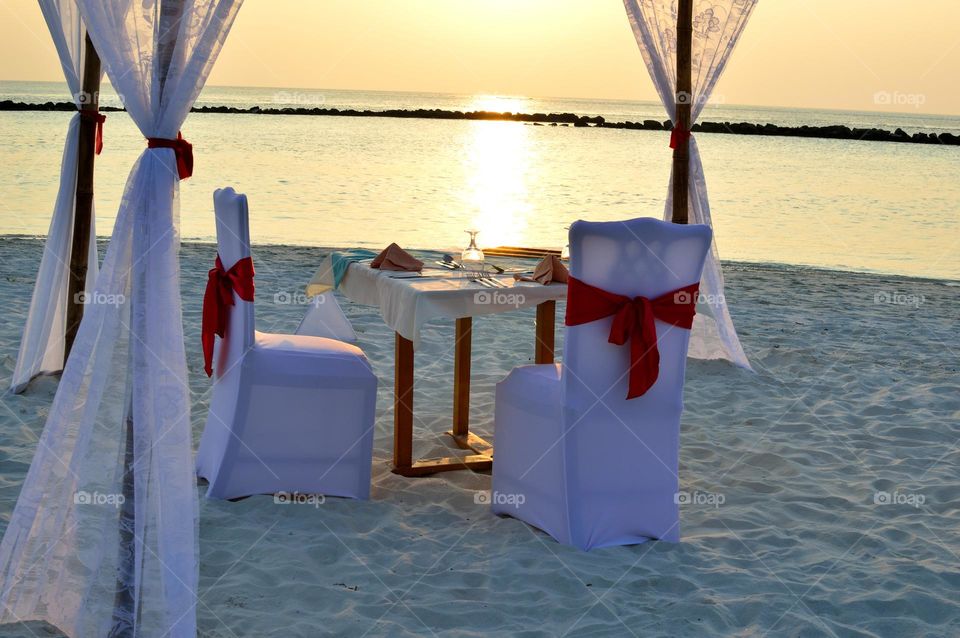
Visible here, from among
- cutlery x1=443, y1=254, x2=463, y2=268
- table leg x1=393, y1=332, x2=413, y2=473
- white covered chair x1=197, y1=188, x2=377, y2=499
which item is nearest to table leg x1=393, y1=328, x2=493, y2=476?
table leg x1=393, y1=332, x2=413, y2=473

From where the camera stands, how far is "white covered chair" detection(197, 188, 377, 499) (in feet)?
10.6

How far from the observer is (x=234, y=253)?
3240mm

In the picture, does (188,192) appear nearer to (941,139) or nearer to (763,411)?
(763,411)

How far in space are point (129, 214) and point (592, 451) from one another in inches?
58.6

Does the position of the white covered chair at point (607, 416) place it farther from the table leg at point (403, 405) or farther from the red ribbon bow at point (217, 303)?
the red ribbon bow at point (217, 303)

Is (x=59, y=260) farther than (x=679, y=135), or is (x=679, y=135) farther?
(x=679, y=135)

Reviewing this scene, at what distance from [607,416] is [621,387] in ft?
0.32

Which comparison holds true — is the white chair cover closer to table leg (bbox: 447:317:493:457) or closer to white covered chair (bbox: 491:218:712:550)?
table leg (bbox: 447:317:493:457)

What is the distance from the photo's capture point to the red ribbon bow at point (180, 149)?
2.31m

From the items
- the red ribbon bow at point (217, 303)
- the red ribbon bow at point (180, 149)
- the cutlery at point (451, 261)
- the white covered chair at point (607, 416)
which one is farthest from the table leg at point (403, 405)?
the red ribbon bow at point (180, 149)

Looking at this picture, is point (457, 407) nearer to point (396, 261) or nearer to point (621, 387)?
point (396, 261)

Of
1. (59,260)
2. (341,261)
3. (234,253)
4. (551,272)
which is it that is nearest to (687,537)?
(551,272)

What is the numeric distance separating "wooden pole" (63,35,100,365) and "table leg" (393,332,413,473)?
159cm

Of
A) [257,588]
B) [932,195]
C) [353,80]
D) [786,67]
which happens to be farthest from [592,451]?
[353,80]
